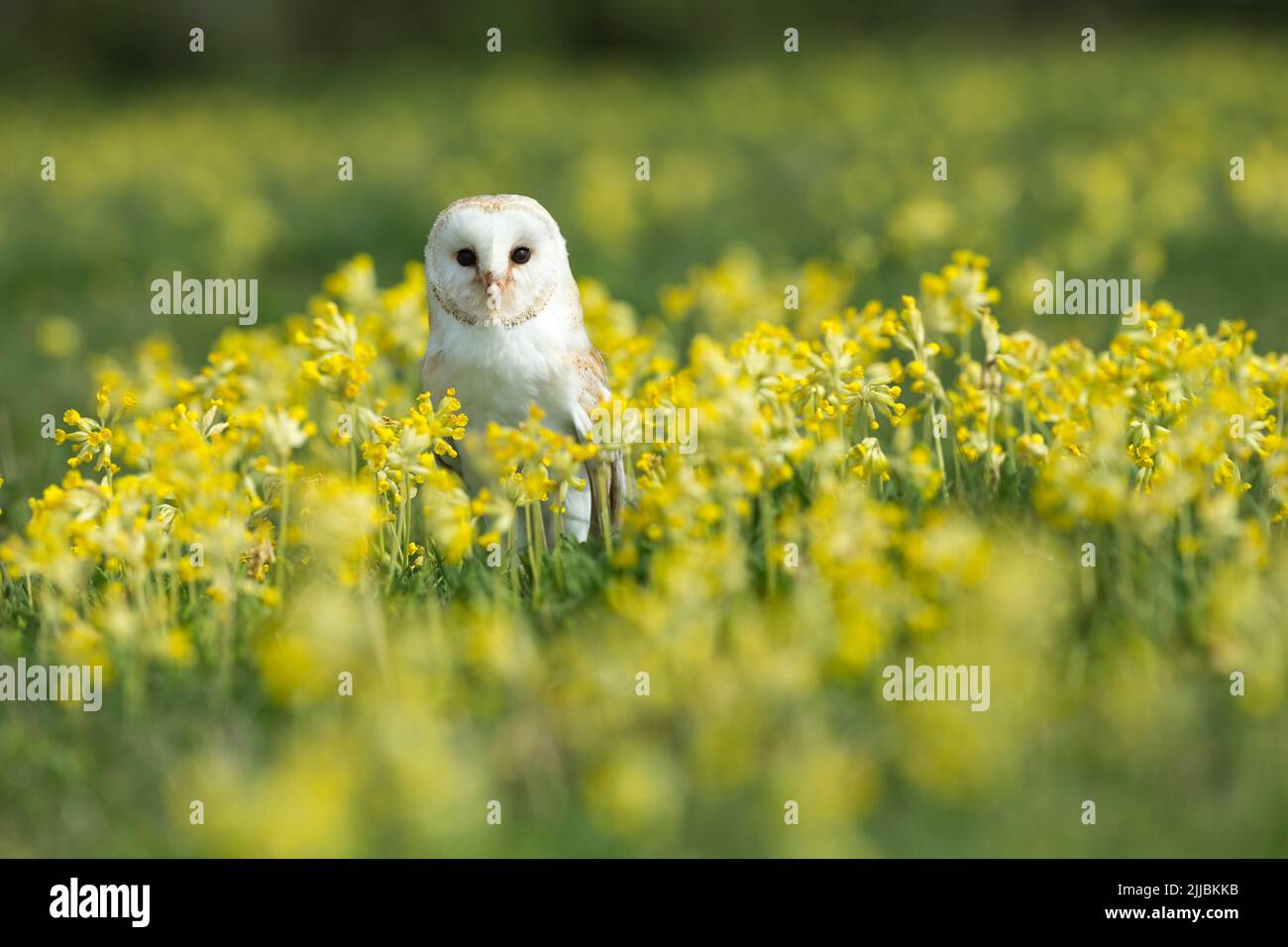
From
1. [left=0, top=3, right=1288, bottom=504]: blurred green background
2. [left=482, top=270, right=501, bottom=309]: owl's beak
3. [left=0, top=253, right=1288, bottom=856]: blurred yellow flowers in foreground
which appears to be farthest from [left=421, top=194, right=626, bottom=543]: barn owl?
[left=0, top=3, right=1288, bottom=504]: blurred green background

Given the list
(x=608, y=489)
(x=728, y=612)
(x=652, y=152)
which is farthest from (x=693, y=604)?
(x=652, y=152)

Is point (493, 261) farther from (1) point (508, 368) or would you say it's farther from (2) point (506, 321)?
(1) point (508, 368)

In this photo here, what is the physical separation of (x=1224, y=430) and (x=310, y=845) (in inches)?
97.9

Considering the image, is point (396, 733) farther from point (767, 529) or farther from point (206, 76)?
point (206, 76)

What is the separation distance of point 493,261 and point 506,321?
229 mm

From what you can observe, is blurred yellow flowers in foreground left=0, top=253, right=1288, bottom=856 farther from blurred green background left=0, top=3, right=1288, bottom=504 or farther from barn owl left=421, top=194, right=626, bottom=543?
blurred green background left=0, top=3, right=1288, bottom=504

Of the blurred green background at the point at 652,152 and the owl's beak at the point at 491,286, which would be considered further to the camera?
the blurred green background at the point at 652,152

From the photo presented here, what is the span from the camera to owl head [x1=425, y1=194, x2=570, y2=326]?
4.75m

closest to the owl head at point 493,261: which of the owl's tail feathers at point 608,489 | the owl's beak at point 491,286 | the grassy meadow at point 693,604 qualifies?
the owl's beak at point 491,286

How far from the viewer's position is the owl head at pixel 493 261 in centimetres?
475

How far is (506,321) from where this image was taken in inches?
194

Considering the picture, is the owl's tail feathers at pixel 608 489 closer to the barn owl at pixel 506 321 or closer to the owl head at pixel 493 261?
the barn owl at pixel 506 321

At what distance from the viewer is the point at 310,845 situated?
3.01 meters

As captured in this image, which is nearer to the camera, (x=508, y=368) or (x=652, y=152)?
(x=508, y=368)
